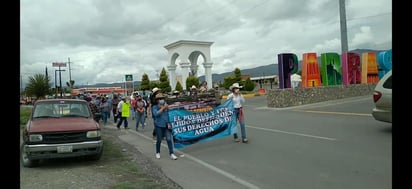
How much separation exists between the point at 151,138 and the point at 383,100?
24.4ft

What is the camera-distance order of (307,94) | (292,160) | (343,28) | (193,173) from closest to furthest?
(193,173)
(292,160)
(307,94)
(343,28)

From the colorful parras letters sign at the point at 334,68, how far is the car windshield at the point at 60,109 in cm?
1494

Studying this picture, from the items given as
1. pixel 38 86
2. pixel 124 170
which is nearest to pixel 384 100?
pixel 124 170

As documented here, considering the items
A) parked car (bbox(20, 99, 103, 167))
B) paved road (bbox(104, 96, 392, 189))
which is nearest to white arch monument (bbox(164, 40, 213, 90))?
paved road (bbox(104, 96, 392, 189))

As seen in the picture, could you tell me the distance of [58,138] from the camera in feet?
24.5

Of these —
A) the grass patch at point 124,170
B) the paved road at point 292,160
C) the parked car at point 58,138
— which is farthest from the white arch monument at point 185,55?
the parked car at point 58,138

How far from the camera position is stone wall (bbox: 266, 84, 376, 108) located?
21422mm

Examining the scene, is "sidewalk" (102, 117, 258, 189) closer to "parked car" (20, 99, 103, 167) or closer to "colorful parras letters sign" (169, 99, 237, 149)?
"colorful parras letters sign" (169, 99, 237, 149)

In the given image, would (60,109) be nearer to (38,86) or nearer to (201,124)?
(201,124)

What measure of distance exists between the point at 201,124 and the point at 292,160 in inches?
116

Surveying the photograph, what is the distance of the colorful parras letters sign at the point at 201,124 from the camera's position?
896 centimetres

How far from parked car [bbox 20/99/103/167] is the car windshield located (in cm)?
4

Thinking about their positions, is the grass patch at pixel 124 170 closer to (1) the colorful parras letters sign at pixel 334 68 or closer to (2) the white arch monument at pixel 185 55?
(1) the colorful parras letters sign at pixel 334 68

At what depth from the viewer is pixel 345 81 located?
81.6 feet
